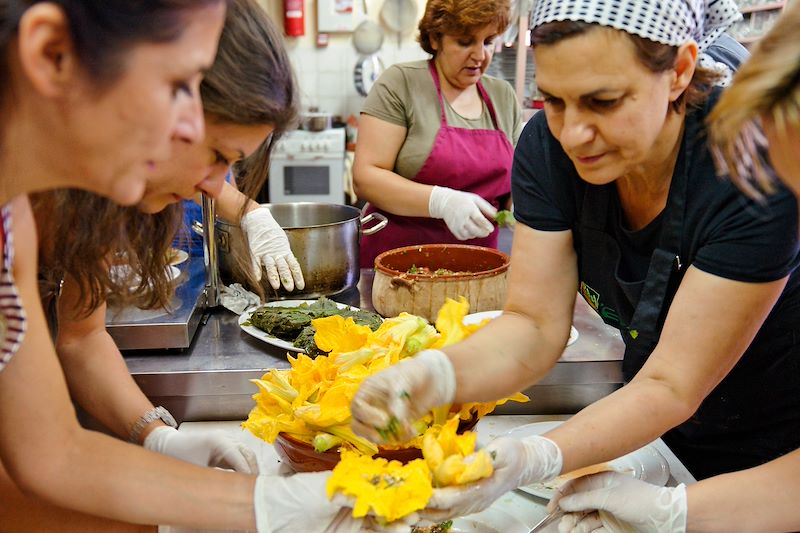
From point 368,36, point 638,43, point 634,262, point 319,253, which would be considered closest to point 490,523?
point 634,262

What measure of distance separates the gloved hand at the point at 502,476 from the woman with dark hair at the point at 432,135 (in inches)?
65.3

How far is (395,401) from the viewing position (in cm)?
121

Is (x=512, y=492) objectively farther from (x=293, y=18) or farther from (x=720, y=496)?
(x=293, y=18)

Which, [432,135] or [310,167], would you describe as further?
[310,167]

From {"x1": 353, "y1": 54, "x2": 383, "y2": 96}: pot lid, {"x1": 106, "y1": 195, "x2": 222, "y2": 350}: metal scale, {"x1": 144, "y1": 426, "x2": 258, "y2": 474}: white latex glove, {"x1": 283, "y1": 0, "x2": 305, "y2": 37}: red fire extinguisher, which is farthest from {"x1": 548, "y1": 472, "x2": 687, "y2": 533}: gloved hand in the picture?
{"x1": 283, "y1": 0, "x2": 305, "y2": 37}: red fire extinguisher

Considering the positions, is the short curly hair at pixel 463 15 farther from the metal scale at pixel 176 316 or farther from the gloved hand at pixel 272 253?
the metal scale at pixel 176 316

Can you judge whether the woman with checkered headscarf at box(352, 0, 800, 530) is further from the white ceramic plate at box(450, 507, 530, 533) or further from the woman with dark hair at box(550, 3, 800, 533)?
the white ceramic plate at box(450, 507, 530, 533)

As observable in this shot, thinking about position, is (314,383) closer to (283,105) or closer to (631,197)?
(283,105)

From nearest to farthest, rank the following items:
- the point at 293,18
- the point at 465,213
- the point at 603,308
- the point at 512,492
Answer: the point at 512,492, the point at 603,308, the point at 465,213, the point at 293,18

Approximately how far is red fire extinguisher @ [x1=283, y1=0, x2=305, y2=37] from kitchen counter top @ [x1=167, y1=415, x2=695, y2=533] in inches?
189

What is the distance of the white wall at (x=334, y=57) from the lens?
20.0ft

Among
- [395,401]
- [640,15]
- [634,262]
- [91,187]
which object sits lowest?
[395,401]

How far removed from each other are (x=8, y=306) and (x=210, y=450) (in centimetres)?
56

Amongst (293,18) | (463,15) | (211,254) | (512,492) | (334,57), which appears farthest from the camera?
(334,57)
